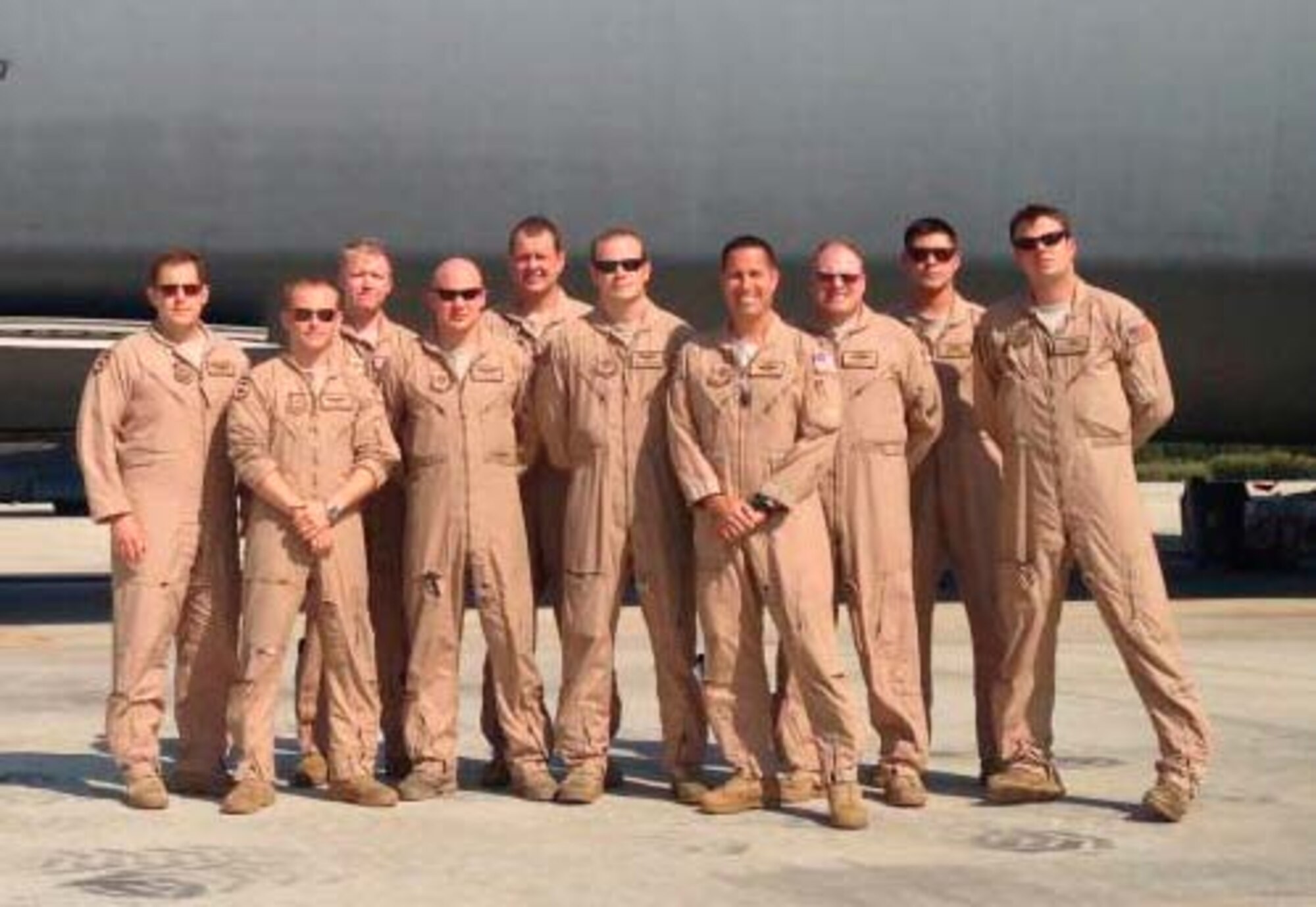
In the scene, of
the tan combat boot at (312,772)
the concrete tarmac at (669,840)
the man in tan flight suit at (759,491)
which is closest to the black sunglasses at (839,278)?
the man in tan flight suit at (759,491)

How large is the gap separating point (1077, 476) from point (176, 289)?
3.16 meters

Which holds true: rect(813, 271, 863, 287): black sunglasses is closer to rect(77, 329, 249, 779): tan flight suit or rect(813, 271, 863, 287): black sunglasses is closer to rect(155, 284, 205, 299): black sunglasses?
rect(77, 329, 249, 779): tan flight suit

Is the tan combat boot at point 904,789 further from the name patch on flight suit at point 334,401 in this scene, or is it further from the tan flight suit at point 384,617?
the name patch on flight suit at point 334,401

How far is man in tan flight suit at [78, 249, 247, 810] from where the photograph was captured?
834cm

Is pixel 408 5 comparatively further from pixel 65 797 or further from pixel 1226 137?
pixel 65 797

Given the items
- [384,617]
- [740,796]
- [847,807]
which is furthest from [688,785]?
[384,617]

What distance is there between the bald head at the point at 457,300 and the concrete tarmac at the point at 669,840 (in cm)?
164

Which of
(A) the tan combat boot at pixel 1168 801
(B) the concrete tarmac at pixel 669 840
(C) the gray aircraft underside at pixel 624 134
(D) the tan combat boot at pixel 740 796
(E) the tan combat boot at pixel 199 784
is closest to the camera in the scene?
(B) the concrete tarmac at pixel 669 840

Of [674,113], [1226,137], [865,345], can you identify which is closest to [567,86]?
[674,113]

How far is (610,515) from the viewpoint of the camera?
841 cm

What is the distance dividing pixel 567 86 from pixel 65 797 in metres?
5.89

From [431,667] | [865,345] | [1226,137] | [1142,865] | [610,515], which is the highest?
[1226,137]

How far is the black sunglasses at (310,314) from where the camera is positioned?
837cm

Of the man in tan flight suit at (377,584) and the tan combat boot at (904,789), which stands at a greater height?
the man in tan flight suit at (377,584)
